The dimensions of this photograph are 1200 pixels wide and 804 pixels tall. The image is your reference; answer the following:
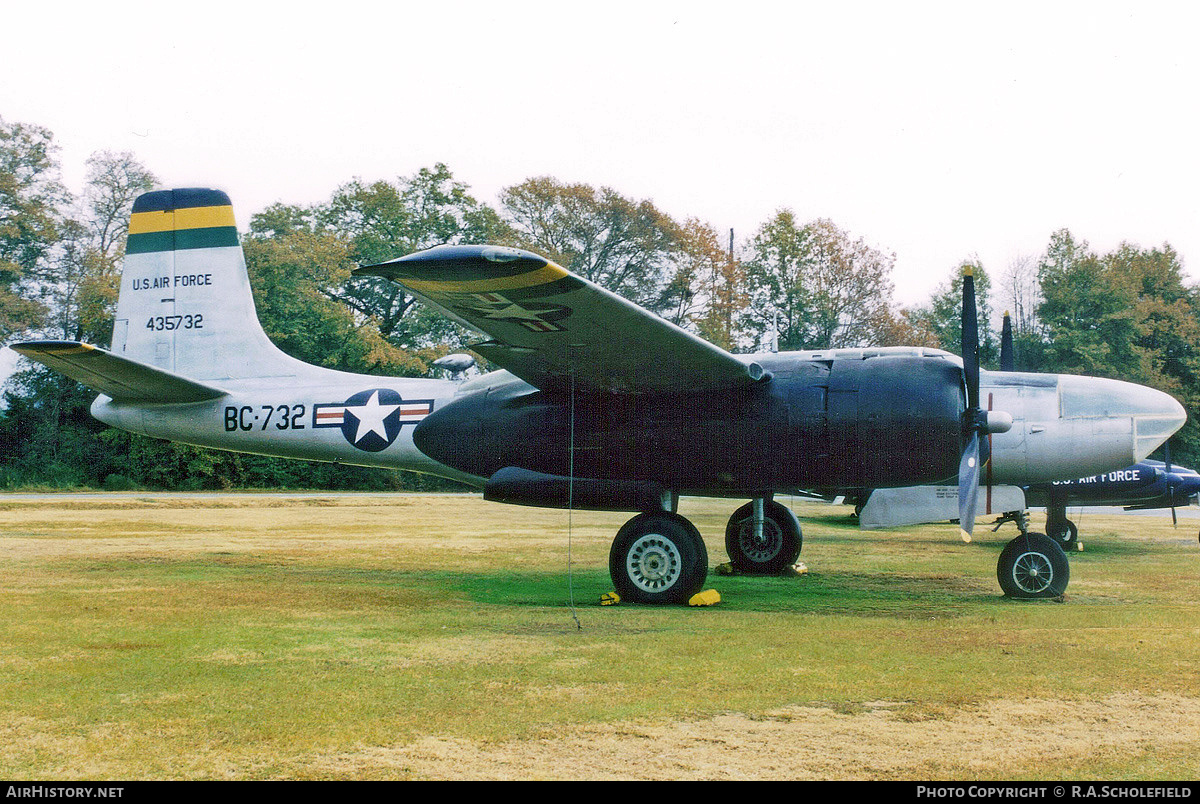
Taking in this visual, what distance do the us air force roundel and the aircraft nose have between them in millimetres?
7224

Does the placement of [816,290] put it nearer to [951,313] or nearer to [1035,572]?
[951,313]

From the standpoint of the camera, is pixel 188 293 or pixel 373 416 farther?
pixel 188 293

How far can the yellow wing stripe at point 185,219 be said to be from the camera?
13.0 meters

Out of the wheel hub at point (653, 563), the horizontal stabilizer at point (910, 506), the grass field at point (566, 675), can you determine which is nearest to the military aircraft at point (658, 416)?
the wheel hub at point (653, 563)

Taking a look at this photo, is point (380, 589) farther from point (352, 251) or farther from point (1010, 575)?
point (352, 251)

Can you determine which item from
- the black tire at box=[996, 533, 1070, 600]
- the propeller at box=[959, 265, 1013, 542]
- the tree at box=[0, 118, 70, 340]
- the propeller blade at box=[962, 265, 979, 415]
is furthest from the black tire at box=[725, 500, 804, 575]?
the tree at box=[0, 118, 70, 340]

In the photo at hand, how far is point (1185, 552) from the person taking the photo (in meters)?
16.1

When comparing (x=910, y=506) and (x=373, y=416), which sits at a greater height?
(x=373, y=416)

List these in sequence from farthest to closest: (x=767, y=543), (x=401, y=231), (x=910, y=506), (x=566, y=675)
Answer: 1. (x=401, y=231)
2. (x=767, y=543)
3. (x=910, y=506)
4. (x=566, y=675)

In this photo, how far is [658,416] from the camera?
9.81m

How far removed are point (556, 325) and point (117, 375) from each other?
6.37 meters

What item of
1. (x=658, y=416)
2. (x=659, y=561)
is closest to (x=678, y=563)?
(x=659, y=561)

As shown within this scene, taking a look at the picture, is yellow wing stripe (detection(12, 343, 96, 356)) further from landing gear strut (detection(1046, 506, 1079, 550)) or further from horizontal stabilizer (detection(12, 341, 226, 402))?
landing gear strut (detection(1046, 506, 1079, 550))

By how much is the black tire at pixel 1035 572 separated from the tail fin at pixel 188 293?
9.04 m
